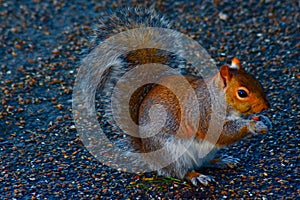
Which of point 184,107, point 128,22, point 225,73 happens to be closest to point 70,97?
point 128,22

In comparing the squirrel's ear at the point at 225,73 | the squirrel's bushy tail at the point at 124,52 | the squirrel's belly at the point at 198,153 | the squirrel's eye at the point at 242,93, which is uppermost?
the squirrel's bushy tail at the point at 124,52

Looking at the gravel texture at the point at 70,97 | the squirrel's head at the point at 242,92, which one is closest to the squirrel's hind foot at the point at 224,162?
the gravel texture at the point at 70,97

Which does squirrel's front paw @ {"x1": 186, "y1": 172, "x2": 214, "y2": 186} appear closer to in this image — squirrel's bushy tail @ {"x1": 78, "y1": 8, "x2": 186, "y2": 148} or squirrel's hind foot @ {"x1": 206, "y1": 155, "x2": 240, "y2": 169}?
squirrel's hind foot @ {"x1": 206, "y1": 155, "x2": 240, "y2": 169}

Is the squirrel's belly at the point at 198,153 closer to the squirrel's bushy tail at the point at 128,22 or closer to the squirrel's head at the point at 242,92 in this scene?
the squirrel's head at the point at 242,92

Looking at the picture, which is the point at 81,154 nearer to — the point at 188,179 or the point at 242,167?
the point at 188,179

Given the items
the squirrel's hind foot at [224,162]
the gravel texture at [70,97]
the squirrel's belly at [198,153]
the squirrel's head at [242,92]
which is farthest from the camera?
the squirrel's hind foot at [224,162]

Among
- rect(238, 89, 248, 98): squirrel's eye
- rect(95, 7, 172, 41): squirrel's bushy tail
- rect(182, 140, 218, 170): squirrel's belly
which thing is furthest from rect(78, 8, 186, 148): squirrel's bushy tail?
rect(238, 89, 248, 98): squirrel's eye

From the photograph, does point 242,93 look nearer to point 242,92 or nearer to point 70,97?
point 242,92
